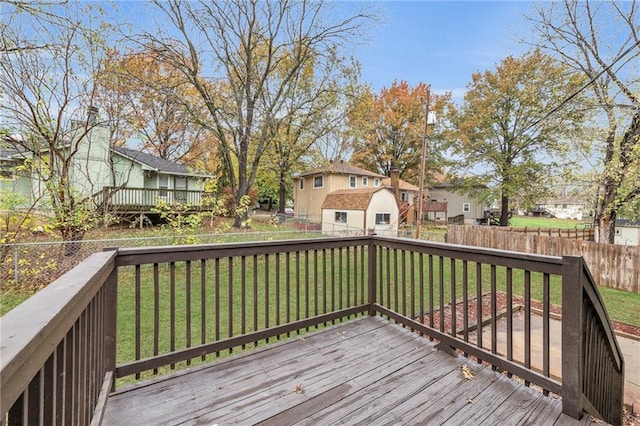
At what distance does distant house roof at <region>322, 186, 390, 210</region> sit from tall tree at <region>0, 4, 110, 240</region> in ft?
40.6

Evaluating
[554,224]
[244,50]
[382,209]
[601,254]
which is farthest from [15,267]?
[554,224]

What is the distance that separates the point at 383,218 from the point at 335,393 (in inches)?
617

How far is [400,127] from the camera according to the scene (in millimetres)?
24359

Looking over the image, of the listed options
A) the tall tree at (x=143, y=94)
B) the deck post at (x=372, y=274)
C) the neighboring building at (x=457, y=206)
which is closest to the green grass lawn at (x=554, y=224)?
the neighboring building at (x=457, y=206)

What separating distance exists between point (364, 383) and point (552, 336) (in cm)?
409

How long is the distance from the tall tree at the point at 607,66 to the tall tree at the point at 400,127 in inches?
468

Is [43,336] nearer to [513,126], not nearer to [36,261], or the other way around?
[36,261]

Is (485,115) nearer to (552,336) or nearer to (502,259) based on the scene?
(552,336)

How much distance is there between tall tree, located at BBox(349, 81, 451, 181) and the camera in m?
23.5

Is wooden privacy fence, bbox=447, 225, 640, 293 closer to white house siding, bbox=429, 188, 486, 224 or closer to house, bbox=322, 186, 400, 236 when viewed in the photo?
house, bbox=322, 186, 400, 236

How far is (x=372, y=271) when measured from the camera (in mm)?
3424

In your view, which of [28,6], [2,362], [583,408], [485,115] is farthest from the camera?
[485,115]

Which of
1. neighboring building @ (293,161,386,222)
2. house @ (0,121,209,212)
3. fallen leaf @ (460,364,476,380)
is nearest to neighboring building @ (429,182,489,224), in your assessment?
neighboring building @ (293,161,386,222)

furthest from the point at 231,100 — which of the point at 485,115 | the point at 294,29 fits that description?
the point at 485,115
